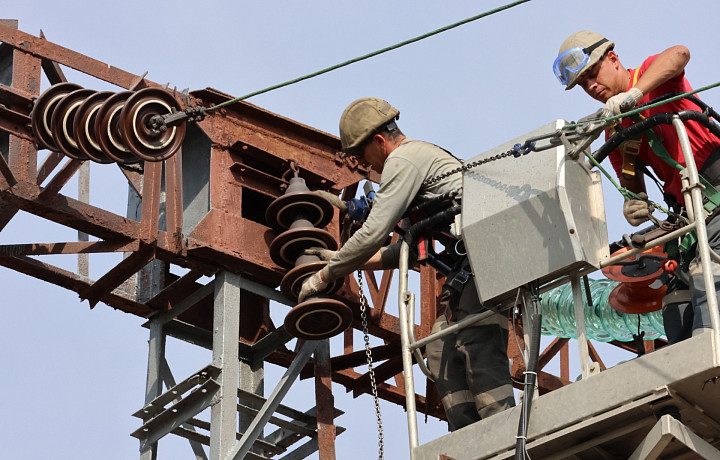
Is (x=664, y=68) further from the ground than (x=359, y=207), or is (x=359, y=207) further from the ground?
(x=359, y=207)

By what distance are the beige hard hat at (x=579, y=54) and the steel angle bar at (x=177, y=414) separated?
3865 millimetres

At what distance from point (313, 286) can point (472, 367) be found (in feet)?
7.09

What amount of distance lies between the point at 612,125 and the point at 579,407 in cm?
194

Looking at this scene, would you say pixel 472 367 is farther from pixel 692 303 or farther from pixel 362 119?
pixel 362 119

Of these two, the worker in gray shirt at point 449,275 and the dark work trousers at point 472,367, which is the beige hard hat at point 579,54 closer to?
the worker in gray shirt at point 449,275

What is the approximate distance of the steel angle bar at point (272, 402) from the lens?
1215 cm

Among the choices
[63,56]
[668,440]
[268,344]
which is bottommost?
[668,440]

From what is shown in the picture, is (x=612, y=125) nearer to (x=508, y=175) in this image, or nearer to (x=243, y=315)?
(x=508, y=175)

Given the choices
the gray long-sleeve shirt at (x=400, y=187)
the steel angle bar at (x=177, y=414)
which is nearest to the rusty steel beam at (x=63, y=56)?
the steel angle bar at (x=177, y=414)

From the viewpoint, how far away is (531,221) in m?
9.38

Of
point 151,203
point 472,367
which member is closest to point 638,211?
point 472,367

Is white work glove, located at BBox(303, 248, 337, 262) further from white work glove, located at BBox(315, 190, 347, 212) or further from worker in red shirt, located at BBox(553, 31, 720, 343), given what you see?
worker in red shirt, located at BBox(553, 31, 720, 343)

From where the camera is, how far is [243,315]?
1393 centimetres

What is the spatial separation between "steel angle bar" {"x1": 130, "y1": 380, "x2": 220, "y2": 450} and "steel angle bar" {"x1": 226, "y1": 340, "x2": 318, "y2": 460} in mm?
402
